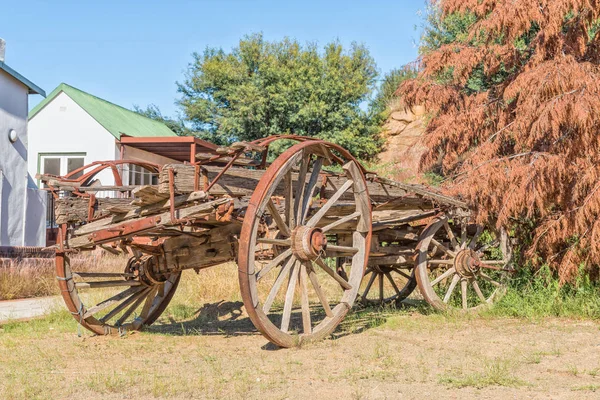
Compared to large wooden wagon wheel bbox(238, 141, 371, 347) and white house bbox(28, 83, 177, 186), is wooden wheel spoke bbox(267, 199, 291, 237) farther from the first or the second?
white house bbox(28, 83, 177, 186)

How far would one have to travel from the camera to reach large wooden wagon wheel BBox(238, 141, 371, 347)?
5.53 m

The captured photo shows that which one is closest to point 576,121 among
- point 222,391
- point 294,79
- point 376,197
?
point 376,197

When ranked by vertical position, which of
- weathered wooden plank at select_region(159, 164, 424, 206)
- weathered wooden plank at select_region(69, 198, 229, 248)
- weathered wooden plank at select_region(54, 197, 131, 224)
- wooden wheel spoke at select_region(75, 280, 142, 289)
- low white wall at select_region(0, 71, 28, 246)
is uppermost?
low white wall at select_region(0, 71, 28, 246)

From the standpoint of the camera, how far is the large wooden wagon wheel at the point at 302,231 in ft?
18.1

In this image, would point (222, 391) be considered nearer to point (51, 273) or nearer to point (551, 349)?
point (551, 349)

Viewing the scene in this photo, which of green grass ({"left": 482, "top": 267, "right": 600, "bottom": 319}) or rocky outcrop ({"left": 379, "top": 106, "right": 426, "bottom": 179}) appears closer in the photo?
green grass ({"left": 482, "top": 267, "right": 600, "bottom": 319})

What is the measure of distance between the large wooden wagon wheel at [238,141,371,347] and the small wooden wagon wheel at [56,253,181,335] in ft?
4.95

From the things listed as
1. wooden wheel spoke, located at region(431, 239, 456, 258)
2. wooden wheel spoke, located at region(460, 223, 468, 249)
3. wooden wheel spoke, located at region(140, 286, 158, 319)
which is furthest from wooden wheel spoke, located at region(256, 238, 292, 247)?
wooden wheel spoke, located at region(460, 223, 468, 249)

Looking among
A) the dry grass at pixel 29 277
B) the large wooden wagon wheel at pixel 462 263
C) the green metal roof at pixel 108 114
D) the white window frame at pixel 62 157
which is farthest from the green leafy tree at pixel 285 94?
the large wooden wagon wheel at pixel 462 263

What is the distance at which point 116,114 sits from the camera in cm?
2094

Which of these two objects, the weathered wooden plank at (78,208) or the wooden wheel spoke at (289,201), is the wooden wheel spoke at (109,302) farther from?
the wooden wheel spoke at (289,201)

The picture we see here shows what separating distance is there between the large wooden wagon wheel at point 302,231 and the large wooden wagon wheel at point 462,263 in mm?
1320

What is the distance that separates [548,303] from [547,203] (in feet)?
3.96

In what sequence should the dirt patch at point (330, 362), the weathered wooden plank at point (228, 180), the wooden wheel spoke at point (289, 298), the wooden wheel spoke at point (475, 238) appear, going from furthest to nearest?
1. the wooden wheel spoke at point (475, 238)
2. the wooden wheel spoke at point (289, 298)
3. the weathered wooden plank at point (228, 180)
4. the dirt patch at point (330, 362)
